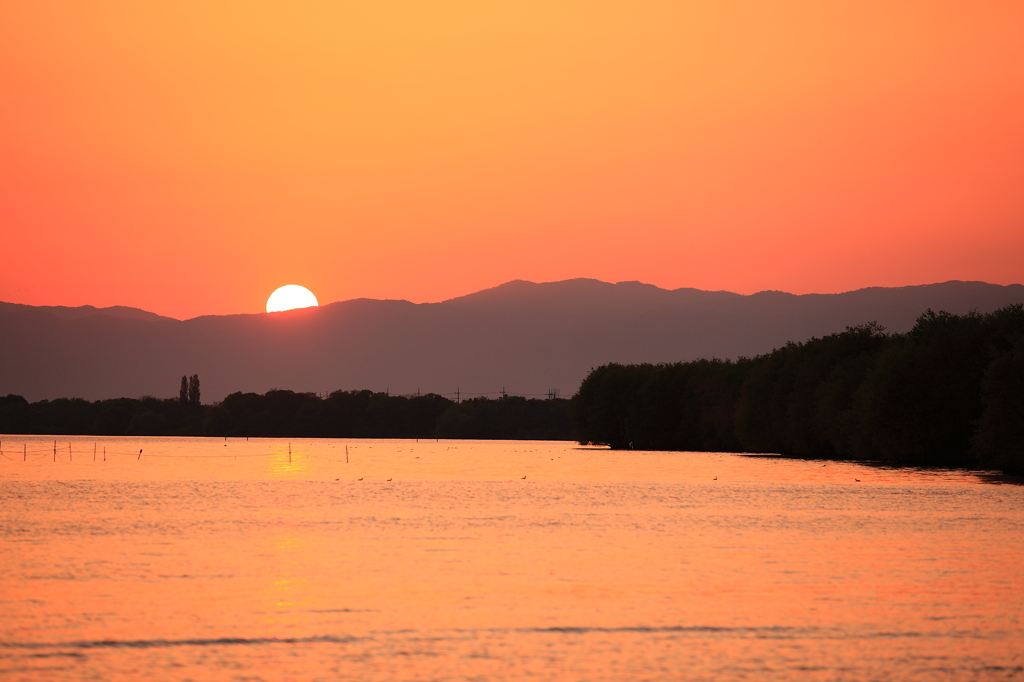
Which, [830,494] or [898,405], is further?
[898,405]

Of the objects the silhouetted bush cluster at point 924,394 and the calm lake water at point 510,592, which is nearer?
the calm lake water at point 510,592

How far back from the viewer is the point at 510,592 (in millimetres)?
33625

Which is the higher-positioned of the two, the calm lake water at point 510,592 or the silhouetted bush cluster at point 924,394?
the silhouetted bush cluster at point 924,394

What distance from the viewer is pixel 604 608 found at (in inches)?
1216

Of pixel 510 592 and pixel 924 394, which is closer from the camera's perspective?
pixel 510 592

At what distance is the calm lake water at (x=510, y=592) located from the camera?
2392cm

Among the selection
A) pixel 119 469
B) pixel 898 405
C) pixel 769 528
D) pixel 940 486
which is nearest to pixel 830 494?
pixel 940 486

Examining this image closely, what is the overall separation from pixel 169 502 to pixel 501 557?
4155cm

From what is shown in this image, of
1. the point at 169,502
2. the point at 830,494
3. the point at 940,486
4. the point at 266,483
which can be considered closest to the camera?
the point at 169,502

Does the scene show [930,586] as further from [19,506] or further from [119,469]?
[119,469]

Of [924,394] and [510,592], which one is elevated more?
[924,394]

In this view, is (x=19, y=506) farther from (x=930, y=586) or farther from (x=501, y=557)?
(x=930, y=586)

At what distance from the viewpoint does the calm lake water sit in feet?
78.5

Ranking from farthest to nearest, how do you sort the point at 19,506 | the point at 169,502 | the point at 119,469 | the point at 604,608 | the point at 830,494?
the point at 119,469 < the point at 830,494 < the point at 169,502 < the point at 19,506 < the point at 604,608
